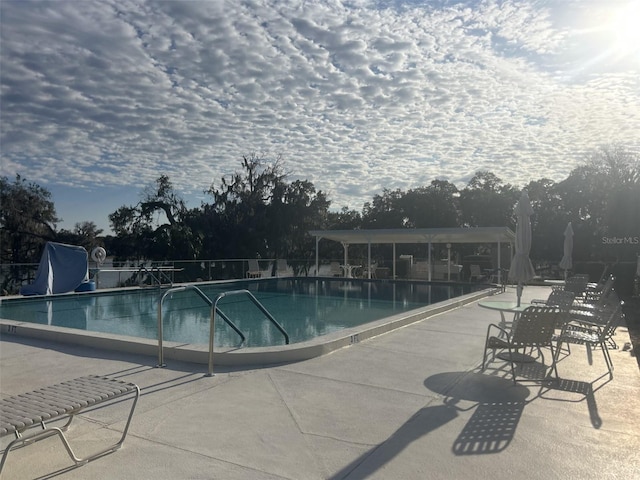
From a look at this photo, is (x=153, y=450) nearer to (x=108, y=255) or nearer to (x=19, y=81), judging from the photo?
(x=19, y=81)

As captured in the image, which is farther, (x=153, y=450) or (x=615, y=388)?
(x=615, y=388)

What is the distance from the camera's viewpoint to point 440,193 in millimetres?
40406

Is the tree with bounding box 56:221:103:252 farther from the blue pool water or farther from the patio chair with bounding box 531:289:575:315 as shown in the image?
the patio chair with bounding box 531:289:575:315

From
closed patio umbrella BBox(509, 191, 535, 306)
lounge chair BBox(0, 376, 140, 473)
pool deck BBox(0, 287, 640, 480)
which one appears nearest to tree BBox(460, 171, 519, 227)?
closed patio umbrella BBox(509, 191, 535, 306)

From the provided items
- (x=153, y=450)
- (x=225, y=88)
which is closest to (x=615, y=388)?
(x=153, y=450)

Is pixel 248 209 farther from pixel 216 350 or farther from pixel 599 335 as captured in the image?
pixel 599 335

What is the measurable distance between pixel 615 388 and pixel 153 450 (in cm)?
423

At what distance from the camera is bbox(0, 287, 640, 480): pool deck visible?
3.04 metres

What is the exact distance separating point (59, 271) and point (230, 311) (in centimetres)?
607

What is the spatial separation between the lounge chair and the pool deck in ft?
0.76

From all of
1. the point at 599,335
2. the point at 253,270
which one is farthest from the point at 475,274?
the point at 599,335

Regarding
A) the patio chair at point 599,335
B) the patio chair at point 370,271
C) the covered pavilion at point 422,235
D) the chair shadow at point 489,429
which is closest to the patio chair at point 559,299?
the patio chair at point 599,335

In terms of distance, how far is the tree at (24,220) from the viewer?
2878 cm

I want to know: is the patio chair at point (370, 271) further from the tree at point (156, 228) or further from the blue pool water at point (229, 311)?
the tree at point (156, 228)
